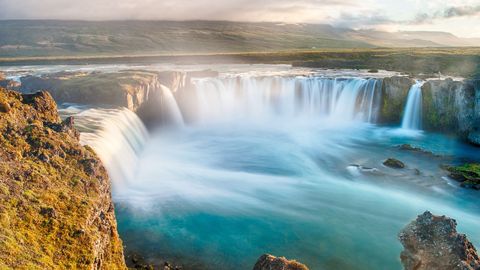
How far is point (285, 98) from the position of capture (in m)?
47.7

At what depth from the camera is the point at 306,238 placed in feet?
54.9

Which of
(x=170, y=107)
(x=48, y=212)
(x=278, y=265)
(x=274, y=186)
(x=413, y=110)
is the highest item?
(x=48, y=212)

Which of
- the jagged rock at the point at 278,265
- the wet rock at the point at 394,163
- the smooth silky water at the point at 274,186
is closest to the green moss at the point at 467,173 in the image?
the smooth silky water at the point at 274,186

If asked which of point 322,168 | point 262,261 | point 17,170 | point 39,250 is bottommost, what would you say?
point 322,168

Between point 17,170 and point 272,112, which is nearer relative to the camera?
point 17,170

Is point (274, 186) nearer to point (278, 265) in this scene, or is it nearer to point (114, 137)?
point (114, 137)

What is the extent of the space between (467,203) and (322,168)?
943cm

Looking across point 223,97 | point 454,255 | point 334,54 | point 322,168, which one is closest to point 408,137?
point 322,168

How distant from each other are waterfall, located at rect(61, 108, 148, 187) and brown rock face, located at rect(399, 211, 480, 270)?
15.3 meters

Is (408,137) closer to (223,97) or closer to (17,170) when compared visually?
(223,97)

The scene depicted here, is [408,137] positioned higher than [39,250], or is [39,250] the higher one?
[39,250]

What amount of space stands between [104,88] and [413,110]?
100 feet

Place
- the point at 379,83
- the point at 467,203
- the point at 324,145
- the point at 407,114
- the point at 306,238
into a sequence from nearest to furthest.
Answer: the point at 306,238
the point at 467,203
the point at 324,145
the point at 407,114
the point at 379,83

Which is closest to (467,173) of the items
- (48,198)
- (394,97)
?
(394,97)
